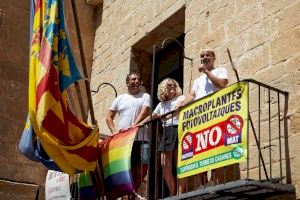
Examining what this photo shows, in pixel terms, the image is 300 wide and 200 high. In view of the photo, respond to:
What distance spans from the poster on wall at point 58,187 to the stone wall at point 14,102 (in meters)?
1.24

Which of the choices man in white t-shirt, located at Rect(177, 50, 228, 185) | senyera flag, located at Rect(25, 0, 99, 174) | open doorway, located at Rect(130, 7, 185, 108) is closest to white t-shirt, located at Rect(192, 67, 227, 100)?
man in white t-shirt, located at Rect(177, 50, 228, 185)

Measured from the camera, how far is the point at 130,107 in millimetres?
6547

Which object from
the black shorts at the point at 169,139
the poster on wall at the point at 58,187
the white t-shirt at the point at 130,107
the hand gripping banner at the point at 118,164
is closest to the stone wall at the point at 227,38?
the white t-shirt at the point at 130,107

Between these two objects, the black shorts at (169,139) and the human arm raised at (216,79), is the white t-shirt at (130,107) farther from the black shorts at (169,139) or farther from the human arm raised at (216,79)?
the human arm raised at (216,79)

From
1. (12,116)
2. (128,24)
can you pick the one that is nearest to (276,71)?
(128,24)

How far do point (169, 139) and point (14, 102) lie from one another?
3892 millimetres

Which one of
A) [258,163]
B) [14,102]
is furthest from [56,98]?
[14,102]

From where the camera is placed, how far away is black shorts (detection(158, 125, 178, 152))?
549cm

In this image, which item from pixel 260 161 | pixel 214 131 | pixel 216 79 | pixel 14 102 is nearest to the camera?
pixel 214 131

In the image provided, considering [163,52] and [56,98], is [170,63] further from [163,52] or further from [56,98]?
[56,98]

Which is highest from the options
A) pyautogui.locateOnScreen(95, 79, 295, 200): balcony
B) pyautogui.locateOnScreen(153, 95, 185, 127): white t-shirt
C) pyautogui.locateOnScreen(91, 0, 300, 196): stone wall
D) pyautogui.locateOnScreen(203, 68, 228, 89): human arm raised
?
pyautogui.locateOnScreen(91, 0, 300, 196): stone wall

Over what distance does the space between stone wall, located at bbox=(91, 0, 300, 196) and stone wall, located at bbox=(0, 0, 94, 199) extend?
91 centimetres

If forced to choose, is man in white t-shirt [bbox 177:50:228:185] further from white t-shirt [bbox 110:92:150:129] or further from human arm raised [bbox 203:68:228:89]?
white t-shirt [bbox 110:92:150:129]

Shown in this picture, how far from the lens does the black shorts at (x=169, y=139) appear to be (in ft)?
18.0
